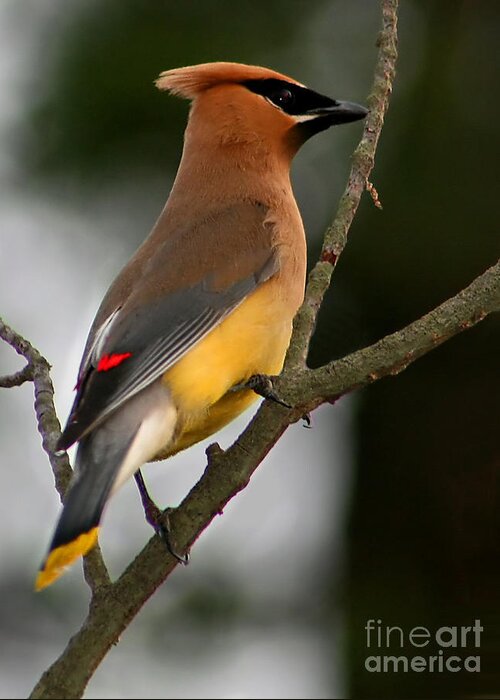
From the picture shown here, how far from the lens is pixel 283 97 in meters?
5.11

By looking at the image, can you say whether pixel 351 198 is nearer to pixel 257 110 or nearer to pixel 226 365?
pixel 226 365

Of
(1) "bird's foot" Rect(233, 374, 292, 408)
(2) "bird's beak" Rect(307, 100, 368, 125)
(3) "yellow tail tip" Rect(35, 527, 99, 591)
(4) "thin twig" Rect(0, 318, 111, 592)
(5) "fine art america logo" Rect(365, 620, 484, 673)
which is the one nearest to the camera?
(3) "yellow tail tip" Rect(35, 527, 99, 591)

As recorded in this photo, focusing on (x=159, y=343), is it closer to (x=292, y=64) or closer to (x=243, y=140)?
(x=243, y=140)

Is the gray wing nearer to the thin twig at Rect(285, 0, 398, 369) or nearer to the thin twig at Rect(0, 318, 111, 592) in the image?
the thin twig at Rect(0, 318, 111, 592)

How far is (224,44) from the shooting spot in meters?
5.87

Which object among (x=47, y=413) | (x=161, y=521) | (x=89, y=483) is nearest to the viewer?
(x=89, y=483)

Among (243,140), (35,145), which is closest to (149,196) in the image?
(35,145)

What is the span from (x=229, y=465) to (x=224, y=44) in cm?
256

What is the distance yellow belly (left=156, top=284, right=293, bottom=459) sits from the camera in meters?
4.17

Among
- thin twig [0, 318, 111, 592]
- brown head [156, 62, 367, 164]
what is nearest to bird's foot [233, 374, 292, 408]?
thin twig [0, 318, 111, 592]

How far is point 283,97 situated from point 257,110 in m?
0.10

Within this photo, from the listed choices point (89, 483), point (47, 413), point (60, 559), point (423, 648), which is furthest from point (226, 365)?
point (423, 648)

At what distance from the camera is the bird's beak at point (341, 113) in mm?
5043

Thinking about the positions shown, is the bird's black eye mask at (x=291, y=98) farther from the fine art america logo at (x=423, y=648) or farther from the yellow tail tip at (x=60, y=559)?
the yellow tail tip at (x=60, y=559)
